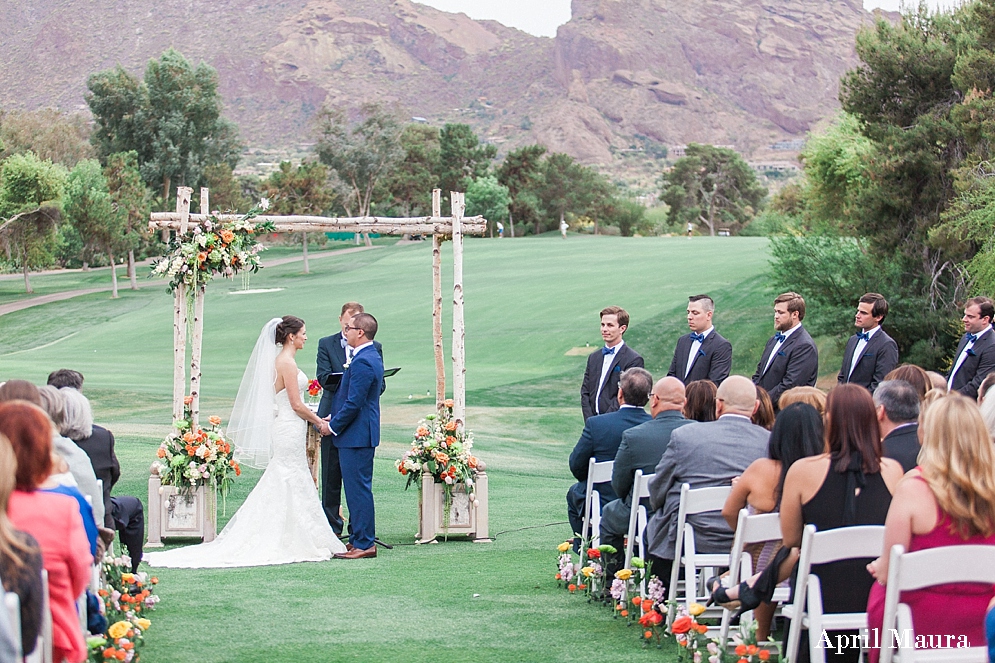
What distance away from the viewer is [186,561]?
8180 mm

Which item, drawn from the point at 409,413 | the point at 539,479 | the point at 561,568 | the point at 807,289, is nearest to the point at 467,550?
the point at 561,568

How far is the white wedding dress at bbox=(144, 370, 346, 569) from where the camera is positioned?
846 centimetres

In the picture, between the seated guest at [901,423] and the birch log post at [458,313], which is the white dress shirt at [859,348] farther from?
the seated guest at [901,423]

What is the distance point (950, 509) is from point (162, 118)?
7040 cm

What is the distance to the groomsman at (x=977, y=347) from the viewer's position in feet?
28.9

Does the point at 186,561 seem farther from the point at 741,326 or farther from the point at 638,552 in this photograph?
the point at 741,326

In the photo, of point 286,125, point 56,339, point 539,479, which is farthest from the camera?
point 286,125

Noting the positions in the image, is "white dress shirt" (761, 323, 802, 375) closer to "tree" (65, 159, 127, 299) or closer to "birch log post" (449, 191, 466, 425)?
"birch log post" (449, 191, 466, 425)

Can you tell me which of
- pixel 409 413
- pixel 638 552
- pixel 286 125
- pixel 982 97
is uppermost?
pixel 286 125

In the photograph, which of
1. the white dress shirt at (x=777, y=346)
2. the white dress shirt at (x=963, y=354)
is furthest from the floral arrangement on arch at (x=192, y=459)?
the white dress shirt at (x=963, y=354)

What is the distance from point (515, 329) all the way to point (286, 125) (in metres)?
165

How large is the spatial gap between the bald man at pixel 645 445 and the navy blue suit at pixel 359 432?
8.99ft

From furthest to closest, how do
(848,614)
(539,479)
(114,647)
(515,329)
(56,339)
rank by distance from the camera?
1. (56,339)
2. (515,329)
3. (539,479)
4. (114,647)
5. (848,614)

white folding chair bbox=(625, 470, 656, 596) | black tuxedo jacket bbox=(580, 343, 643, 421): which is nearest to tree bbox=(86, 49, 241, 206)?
black tuxedo jacket bbox=(580, 343, 643, 421)
